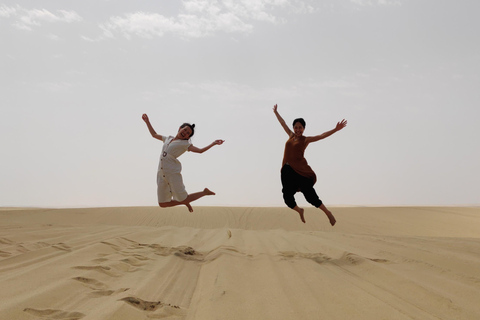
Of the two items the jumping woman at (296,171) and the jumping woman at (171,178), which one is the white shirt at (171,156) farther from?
the jumping woman at (296,171)

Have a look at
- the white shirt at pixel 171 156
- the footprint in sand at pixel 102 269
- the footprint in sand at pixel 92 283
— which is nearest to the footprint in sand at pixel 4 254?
the footprint in sand at pixel 102 269

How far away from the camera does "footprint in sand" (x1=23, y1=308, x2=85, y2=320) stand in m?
3.07

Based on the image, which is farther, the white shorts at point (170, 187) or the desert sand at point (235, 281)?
the white shorts at point (170, 187)

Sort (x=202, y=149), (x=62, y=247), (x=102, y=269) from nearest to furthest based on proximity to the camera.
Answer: (x=102, y=269), (x=202, y=149), (x=62, y=247)

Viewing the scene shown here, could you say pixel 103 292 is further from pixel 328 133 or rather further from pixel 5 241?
pixel 5 241

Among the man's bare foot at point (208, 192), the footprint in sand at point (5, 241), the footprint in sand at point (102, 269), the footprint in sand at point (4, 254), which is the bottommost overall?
the footprint in sand at point (102, 269)

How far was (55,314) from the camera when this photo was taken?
3135 millimetres

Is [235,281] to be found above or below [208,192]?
below

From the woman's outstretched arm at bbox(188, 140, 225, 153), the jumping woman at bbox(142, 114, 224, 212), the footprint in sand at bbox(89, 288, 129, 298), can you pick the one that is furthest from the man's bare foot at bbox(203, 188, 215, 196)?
the footprint in sand at bbox(89, 288, 129, 298)

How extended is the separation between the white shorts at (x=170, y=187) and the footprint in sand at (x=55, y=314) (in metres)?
3.56

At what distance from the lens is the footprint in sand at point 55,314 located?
10.1 ft

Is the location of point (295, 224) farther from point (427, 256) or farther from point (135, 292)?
point (135, 292)

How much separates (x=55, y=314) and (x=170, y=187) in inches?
148

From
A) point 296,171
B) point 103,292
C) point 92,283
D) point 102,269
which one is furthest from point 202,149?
point 103,292
